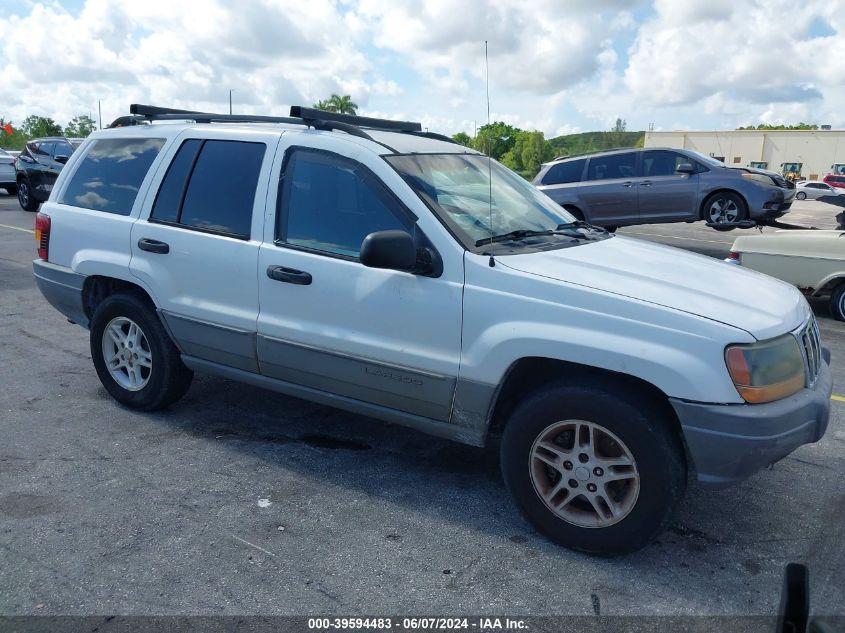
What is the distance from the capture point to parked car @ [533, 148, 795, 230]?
12664 millimetres

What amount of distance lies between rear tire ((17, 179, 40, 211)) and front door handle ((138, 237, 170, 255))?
54.9 ft

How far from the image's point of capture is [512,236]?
12.8 ft

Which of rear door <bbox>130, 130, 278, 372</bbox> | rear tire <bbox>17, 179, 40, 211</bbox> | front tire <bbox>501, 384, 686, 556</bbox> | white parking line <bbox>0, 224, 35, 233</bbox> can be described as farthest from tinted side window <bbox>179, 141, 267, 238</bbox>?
rear tire <bbox>17, 179, 40, 211</bbox>

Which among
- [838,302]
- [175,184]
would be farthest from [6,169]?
[838,302]

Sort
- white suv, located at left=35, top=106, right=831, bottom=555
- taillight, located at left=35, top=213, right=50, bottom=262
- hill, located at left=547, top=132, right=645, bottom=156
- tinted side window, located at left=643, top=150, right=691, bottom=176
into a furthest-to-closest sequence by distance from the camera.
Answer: hill, located at left=547, top=132, right=645, bottom=156 < tinted side window, located at left=643, top=150, right=691, bottom=176 < taillight, located at left=35, top=213, right=50, bottom=262 < white suv, located at left=35, top=106, right=831, bottom=555

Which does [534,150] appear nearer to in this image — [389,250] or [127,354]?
[127,354]

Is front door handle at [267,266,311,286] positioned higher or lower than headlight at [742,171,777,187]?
lower

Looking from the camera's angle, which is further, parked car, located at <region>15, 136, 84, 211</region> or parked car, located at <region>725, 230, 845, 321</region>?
parked car, located at <region>15, 136, 84, 211</region>

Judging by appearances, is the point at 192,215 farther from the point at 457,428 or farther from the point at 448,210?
Answer: the point at 457,428

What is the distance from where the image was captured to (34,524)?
3.57 metres

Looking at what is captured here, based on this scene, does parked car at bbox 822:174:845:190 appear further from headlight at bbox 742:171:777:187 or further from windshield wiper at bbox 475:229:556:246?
windshield wiper at bbox 475:229:556:246

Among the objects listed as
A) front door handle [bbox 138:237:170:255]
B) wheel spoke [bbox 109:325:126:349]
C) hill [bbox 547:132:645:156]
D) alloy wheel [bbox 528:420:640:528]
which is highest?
hill [bbox 547:132:645:156]

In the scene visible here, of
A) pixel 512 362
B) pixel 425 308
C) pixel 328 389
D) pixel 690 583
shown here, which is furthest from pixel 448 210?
pixel 690 583

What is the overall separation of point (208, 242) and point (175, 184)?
56cm
